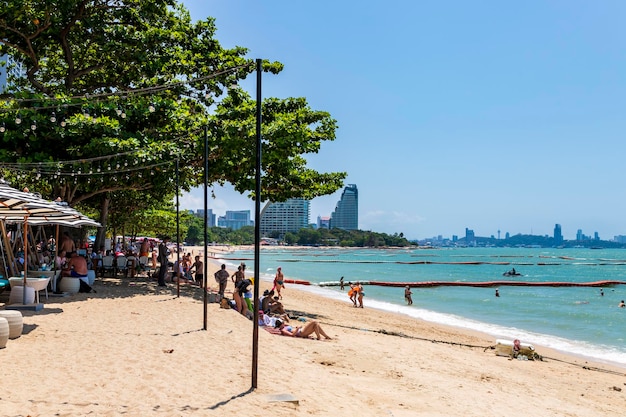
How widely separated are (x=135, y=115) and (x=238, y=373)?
1296cm

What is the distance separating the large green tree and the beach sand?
16.6ft

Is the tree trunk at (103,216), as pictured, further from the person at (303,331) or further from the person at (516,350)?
the person at (516,350)

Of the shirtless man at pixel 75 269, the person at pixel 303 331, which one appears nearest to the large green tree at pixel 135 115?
the shirtless man at pixel 75 269

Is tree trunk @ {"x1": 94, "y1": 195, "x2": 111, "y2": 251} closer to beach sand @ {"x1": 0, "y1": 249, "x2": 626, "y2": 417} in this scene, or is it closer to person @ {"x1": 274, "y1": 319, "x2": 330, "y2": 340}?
beach sand @ {"x1": 0, "y1": 249, "x2": 626, "y2": 417}

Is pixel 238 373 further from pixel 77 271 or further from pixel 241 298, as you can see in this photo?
pixel 77 271

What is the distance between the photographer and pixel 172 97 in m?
21.2

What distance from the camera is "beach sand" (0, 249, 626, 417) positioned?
642 cm

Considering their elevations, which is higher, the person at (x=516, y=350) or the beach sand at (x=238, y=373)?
the beach sand at (x=238, y=373)

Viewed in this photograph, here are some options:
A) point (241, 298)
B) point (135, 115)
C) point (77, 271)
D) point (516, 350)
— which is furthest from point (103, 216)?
point (516, 350)

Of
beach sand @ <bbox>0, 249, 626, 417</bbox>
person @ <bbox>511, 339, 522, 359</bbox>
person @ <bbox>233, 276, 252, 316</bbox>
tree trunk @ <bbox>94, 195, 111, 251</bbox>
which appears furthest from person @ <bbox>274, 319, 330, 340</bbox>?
tree trunk @ <bbox>94, 195, 111, 251</bbox>

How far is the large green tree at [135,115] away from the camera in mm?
16547

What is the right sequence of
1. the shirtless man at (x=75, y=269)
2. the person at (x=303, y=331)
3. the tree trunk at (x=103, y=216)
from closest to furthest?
the person at (x=303, y=331), the shirtless man at (x=75, y=269), the tree trunk at (x=103, y=216)

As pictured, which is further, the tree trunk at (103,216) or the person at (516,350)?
the tree trunk at (103,216)

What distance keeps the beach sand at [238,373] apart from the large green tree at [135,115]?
5.06 metres
